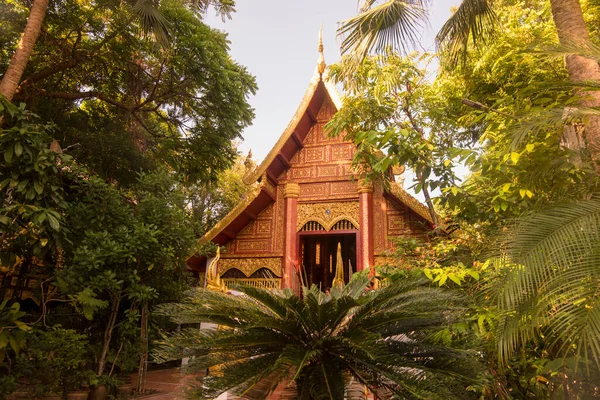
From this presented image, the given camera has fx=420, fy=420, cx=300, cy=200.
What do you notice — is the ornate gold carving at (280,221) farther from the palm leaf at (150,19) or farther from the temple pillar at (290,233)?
the palm leaf at (150,19)

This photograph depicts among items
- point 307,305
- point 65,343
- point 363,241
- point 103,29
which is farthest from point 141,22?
point 307,305

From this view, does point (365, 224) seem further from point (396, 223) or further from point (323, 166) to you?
point (323, 166)

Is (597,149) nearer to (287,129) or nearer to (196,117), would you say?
(287,129)

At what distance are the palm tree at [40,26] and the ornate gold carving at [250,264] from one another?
4.26 meters

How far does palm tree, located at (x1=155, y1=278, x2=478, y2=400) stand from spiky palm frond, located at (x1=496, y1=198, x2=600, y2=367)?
1.18 ft

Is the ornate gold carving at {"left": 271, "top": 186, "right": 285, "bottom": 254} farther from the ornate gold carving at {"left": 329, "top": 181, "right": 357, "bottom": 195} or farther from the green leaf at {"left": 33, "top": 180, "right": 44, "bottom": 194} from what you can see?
the green leaf at {"left": 33, "top": 180, "right": 44, "bottom": 194}

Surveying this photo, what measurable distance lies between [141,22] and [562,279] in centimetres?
633

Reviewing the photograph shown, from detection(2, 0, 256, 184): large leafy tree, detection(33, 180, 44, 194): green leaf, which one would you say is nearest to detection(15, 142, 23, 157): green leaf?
detection(33, 180, 44, 194): green leaf

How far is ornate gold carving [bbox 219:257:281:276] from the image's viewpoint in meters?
8.11

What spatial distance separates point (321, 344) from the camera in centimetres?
217

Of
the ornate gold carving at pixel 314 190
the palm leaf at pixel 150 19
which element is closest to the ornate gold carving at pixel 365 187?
the ornate gold carving at pixel 314 190

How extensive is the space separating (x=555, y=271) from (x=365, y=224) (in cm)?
550

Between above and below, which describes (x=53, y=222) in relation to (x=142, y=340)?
above

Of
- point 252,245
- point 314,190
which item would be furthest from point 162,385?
point 314,190
